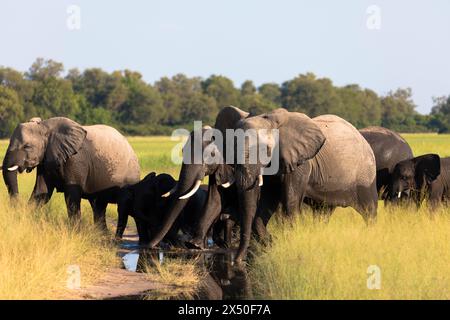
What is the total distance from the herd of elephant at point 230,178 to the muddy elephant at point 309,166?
0.05 ft

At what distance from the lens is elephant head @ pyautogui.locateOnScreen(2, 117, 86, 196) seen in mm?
13430

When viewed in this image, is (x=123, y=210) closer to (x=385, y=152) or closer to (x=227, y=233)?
(x=227, y=233)

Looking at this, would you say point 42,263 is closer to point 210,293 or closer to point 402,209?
point 210,293

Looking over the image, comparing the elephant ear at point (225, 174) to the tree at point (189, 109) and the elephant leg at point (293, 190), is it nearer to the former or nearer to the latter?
the elephant leg at point (293, 190)

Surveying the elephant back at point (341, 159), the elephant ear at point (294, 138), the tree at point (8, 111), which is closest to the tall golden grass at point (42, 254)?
the elephant ear at point (294, 138)

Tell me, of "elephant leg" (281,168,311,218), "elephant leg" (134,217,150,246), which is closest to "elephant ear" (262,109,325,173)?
"elephant leg" (281,168,311,218)

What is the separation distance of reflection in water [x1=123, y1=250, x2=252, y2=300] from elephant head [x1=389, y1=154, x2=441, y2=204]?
389cm

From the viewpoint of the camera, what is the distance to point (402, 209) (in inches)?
541

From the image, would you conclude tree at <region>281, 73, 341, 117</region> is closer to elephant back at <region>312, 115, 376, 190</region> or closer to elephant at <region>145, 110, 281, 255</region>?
elephant back at <region>312, 115, 376, 190</region>

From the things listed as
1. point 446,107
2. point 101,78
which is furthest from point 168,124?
point 446,107

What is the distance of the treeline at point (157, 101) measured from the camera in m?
80.4

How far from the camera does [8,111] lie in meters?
74.4

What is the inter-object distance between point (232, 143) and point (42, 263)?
9.93ft

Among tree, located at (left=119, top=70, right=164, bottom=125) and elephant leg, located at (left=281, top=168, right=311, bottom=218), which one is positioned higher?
elephant leg, located at (left=281, top=168, right=311, bottom=218)
